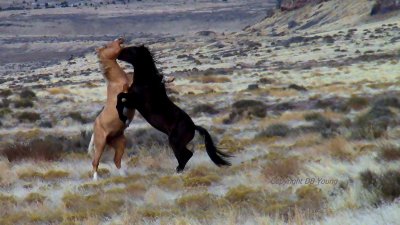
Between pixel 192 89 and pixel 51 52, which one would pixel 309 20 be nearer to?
pixel 51 52

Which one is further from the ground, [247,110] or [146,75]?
[146,75]

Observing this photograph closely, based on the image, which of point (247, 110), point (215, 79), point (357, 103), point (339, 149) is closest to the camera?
point (339, 149)

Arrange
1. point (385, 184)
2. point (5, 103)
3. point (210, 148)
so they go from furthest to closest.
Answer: point (5, 103) → point (210, 148) → point (385, 184)

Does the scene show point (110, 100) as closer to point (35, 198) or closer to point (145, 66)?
point (145, 66)

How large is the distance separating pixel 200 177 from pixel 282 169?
1.20 metres

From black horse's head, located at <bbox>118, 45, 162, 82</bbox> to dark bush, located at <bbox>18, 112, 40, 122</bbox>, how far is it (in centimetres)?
1441

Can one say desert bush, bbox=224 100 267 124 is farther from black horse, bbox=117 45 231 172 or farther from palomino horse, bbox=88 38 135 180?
black horse, bbox=117 45 231 172

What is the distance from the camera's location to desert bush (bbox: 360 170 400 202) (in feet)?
22.9

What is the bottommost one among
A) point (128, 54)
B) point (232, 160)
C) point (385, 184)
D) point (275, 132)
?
point (275, 132)

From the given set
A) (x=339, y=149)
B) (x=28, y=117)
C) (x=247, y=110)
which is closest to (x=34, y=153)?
(x=339, y=149)

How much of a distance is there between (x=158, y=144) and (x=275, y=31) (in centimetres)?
7647

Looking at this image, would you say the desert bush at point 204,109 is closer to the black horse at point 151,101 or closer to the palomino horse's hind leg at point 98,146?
the palomino horse's hind leg at point 98,146

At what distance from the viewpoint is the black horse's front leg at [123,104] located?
379 inches

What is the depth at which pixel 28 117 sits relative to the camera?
23609 millimetres
